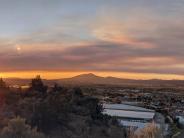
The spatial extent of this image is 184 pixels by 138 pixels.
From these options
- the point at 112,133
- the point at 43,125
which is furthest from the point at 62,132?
the point at 112,133

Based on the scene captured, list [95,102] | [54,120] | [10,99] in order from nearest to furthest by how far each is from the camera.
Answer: [54,120], [10,99], [95,102]

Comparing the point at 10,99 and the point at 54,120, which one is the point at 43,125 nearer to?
the point at 54,120

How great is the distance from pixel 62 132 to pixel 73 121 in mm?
3023

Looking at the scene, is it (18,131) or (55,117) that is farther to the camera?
(55,117)

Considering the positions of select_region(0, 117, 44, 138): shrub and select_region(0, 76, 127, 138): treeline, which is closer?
select_region(0, 117, 44, 138): shrub

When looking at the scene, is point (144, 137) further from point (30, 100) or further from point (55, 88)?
point (55, 88)

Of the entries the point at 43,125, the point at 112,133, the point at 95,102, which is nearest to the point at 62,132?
the point at 43,125

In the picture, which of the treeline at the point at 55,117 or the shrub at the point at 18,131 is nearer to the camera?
the shrub at the point at 18,131

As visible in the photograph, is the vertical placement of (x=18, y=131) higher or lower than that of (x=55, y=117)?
lower

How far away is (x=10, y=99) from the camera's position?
50.4 meters

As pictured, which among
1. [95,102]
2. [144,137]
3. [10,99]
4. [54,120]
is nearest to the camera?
[144,137]

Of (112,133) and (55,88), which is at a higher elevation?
(55,88)

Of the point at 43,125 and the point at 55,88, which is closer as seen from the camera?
the point at 43,125

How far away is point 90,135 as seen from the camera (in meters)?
44.9
